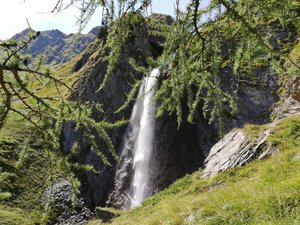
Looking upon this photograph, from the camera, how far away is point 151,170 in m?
28.1

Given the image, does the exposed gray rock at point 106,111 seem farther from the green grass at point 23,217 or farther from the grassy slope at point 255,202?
the grassy slope at point 255,202

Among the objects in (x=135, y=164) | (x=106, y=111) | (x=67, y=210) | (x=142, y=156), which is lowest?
(x=67, y=210)

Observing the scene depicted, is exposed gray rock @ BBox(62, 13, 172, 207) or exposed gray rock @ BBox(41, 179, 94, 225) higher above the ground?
exposed gray rock @ BBox(62, 13, 172, 207)

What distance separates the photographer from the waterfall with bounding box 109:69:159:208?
27866mm

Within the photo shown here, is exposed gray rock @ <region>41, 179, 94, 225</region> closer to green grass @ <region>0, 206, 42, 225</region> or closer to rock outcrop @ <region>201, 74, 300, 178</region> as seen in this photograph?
green grass @ <region>0, 206, 42, 225</region>

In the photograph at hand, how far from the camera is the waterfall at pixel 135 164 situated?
27.9m

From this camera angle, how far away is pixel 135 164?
2970 centimetres

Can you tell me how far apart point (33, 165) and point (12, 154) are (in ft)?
8.56

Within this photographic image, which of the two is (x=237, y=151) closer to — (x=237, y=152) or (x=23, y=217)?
(x=237, y=152)

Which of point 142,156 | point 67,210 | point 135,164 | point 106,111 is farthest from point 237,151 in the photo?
point 106,111

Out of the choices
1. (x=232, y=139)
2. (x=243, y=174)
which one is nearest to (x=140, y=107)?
(x=232, y=139)

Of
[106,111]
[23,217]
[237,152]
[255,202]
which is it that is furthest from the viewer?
[106,111]

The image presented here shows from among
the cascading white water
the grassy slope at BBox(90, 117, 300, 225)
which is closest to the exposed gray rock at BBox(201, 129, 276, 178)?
the grassy slope at BBox(90, 117, 300, 225)

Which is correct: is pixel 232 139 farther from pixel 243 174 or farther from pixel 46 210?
pixel 46 210
